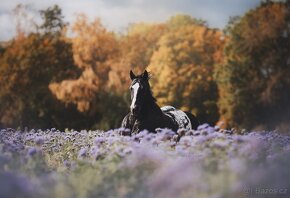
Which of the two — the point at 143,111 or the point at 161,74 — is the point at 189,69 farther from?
the point at 143,111

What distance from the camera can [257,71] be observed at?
44.1 m

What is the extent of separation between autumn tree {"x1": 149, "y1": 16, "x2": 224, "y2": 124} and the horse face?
32.2 m

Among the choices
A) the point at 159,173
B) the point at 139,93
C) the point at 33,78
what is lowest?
the point at 159,173

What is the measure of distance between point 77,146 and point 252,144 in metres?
4.95

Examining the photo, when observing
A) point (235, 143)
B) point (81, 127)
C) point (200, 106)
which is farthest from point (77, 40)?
point (235, 143)

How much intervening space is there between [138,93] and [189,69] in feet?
117

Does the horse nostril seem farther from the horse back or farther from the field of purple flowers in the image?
the field of purple flowers

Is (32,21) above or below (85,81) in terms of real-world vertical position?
above

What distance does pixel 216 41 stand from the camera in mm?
49938

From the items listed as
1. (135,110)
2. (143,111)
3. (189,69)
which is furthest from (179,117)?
(189,69)

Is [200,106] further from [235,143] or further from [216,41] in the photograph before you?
[235,143]

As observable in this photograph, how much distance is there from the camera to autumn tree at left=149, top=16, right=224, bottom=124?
44625mm

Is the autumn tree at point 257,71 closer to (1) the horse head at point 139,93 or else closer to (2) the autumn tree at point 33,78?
(2) the autumn tree at point 33,78

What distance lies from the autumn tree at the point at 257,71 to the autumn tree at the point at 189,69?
186cm
